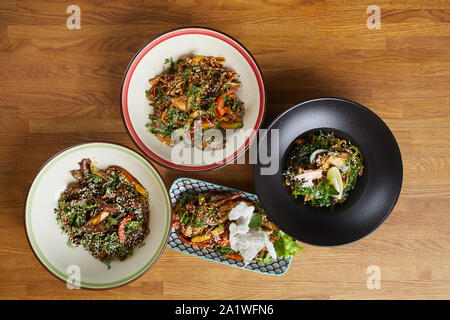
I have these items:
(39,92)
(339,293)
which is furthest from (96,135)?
(339,293)

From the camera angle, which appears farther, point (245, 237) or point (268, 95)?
point (268, 95)

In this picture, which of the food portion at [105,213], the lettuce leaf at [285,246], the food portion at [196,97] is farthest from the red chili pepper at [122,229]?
the lettuce leaf at [285,246]

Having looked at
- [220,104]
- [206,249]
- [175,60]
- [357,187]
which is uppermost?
[175,60]

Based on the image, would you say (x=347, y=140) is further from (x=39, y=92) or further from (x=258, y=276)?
(x=39, y=92)

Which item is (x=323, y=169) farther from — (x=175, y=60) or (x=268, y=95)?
(x=175, y=60)

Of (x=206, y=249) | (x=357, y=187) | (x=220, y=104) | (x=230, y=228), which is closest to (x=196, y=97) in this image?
(x=220, y=104)

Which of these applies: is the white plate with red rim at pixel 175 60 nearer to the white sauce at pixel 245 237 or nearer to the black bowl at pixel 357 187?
the black bowl at pixel 357 187

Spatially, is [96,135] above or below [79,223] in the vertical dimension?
above

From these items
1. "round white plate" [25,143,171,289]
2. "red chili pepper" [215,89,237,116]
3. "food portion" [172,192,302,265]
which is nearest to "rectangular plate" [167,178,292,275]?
"food portion" [172,192,302,265]
